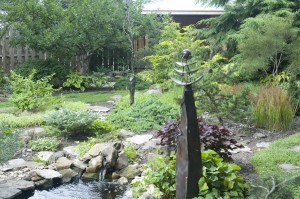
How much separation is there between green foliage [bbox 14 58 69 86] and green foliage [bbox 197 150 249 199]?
956 centimetres

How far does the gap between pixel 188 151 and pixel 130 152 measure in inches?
100

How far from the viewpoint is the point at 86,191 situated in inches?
227

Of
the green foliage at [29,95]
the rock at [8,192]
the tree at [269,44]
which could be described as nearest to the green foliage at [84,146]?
the rock at [8,192]

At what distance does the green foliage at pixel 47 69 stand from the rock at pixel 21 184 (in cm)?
766

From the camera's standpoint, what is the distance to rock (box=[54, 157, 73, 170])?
20.7 feet

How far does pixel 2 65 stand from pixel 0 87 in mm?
2132

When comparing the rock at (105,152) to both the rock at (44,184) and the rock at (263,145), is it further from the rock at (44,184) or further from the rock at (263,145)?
the rock at (263,145)

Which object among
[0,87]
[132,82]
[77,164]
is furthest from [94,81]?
[77,164]

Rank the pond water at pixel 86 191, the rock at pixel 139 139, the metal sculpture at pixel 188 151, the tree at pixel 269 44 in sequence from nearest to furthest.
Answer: the metal sculpture at pixel 188 151 < the pond water at pixel 86 191 < the rock at pixel 139 139 < the tree at pixel 269 44

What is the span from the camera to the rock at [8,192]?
17.1 feet

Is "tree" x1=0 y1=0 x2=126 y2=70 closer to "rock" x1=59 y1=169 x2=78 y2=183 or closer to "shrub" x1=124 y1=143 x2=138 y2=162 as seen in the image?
"shrub" x1=124 y1=143 x2=138 y2=162

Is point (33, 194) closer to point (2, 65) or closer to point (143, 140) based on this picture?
point (143, 140)

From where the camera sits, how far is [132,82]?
9445mm

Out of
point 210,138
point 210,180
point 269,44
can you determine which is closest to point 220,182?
point 210,180
